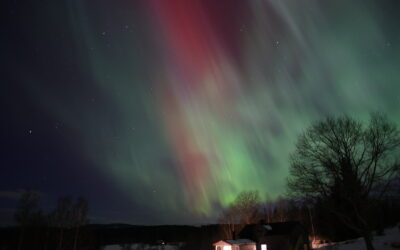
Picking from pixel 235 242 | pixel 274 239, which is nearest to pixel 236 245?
pixel 235 242

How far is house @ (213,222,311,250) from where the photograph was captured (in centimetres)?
4544

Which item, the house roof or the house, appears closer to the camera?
the house roof

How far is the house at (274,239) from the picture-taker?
1789 inches

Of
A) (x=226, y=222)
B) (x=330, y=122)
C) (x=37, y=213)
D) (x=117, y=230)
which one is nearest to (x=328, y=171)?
(x=330, y=122)

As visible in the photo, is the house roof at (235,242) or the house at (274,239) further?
the house at (274,239)

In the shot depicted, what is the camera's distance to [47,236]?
190ft

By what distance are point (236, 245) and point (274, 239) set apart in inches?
248

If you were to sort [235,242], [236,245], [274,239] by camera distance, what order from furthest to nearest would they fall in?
[274,239]
[235,242]
[236,245]

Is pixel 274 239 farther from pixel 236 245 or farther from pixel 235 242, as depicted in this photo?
pixel 236 245

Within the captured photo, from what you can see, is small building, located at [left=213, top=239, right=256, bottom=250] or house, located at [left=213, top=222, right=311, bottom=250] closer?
small building, located at [left=213, top=239, right=256, bottom=250]

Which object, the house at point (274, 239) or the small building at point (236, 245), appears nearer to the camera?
the small building at point (236, 245)

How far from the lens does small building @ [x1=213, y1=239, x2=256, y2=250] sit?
145 ft

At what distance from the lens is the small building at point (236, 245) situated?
44.1m

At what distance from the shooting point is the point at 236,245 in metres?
44.0
